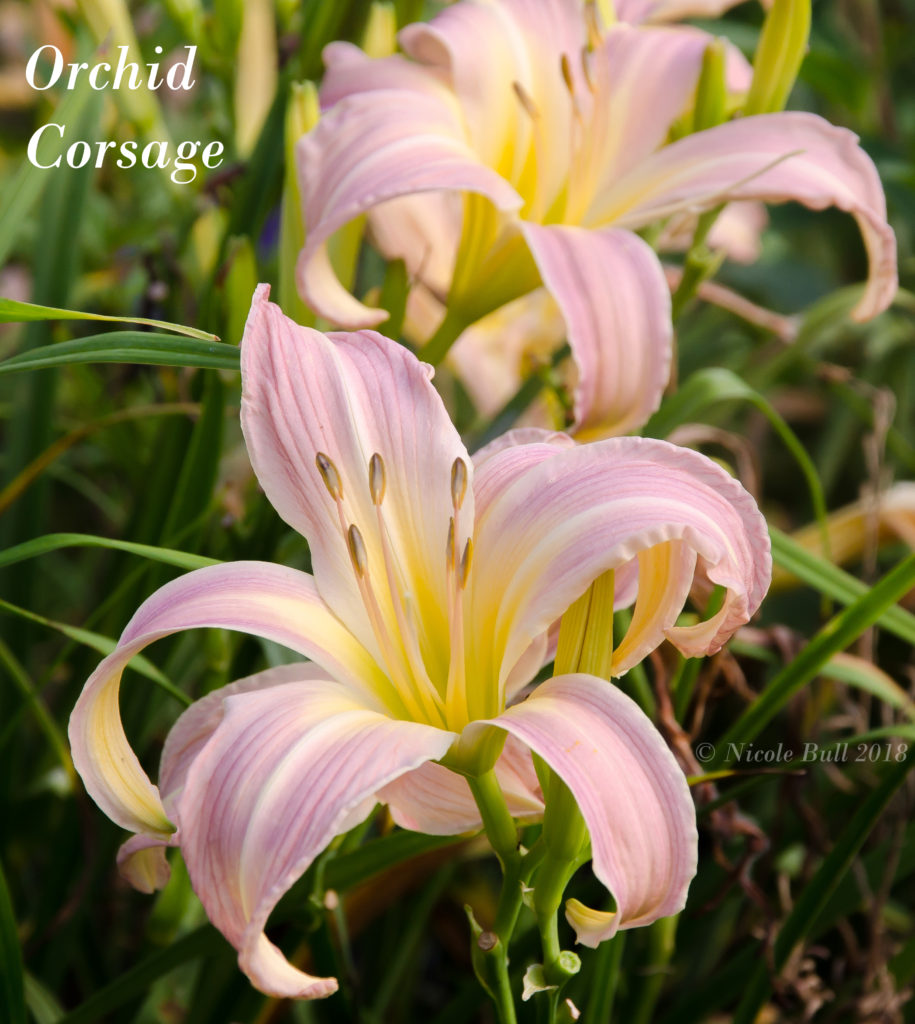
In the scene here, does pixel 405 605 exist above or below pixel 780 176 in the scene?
below

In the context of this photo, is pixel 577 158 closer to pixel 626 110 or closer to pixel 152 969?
pixel 626 110

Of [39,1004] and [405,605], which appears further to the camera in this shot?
[39,1004]

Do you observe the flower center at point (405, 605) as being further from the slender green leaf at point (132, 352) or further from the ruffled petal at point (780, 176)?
the ruffled petal at point (780, 176)

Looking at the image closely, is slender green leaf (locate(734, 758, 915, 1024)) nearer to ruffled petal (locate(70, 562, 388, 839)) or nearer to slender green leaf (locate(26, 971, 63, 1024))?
ruffled petal (locate(70, 562, 388, 839))

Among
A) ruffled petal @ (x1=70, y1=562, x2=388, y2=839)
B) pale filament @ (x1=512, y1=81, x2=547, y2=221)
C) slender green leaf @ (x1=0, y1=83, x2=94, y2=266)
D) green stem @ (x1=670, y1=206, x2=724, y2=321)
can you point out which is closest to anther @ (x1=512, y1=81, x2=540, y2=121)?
pale filament @ (x1=512, y1=81, x2=547, y2=221)

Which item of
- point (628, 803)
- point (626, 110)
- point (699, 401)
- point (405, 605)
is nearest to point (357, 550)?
point (405, 605)

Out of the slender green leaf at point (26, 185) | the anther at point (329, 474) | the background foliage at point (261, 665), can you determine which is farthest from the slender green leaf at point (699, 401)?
the slender green leaf at point (26, 185)

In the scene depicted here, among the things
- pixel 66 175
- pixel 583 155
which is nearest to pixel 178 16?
pixel 66 175
